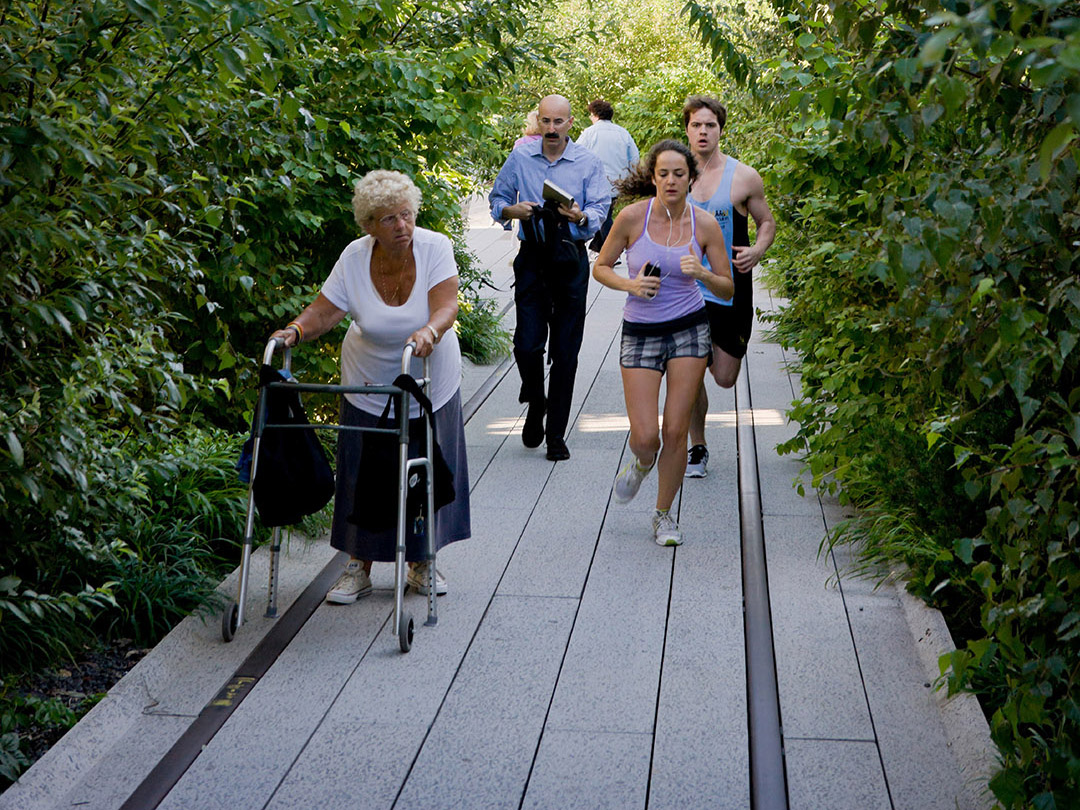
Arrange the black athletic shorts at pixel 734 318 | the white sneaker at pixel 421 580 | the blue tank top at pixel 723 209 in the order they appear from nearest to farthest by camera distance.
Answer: the white sneaker at pixel 421 580, the blue tank top at pixel 723 209, the black athletic shorts at pixel 734 318

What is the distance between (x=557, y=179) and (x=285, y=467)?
11.6 ft

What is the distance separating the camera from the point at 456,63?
7461 mm

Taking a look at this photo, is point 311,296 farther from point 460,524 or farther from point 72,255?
point 72,255

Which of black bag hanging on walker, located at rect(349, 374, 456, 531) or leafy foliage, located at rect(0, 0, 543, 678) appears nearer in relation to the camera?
leafy foliage, located at rect(0, 0, 543, 678)

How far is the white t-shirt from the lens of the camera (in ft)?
17.9

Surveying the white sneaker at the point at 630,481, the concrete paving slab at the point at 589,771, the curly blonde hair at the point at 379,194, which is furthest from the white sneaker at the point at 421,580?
the curly blonde hair at the point at 379,194

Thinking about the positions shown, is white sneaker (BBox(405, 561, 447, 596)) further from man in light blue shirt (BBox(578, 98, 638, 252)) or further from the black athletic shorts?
man in light blue shirt (BBox(578, 98, 638, 252))

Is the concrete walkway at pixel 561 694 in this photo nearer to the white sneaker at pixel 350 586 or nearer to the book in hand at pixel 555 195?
the white sneaker at pixel 350 586

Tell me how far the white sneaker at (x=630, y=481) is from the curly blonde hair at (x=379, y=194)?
2000 millimetres

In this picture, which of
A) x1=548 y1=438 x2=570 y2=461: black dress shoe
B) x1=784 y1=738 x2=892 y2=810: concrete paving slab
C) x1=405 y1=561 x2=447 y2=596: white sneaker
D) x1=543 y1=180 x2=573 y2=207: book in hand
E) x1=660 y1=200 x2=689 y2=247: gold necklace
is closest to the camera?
x1=784 y1=738 x2=892 y2=810: concrete paving slab

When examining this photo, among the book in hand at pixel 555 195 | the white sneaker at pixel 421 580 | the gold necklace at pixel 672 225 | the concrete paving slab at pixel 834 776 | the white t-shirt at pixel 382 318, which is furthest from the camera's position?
the book in hand at pixel 555 195

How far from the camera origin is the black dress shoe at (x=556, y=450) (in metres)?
8.02

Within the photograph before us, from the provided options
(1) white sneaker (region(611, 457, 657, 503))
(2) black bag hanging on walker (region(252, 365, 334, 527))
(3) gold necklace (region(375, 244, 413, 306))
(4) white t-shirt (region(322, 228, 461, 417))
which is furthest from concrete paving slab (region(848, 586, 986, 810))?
(3) gold necklace (region(375, 244, 413, 306))

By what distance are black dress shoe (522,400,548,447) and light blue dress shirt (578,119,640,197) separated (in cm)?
662
